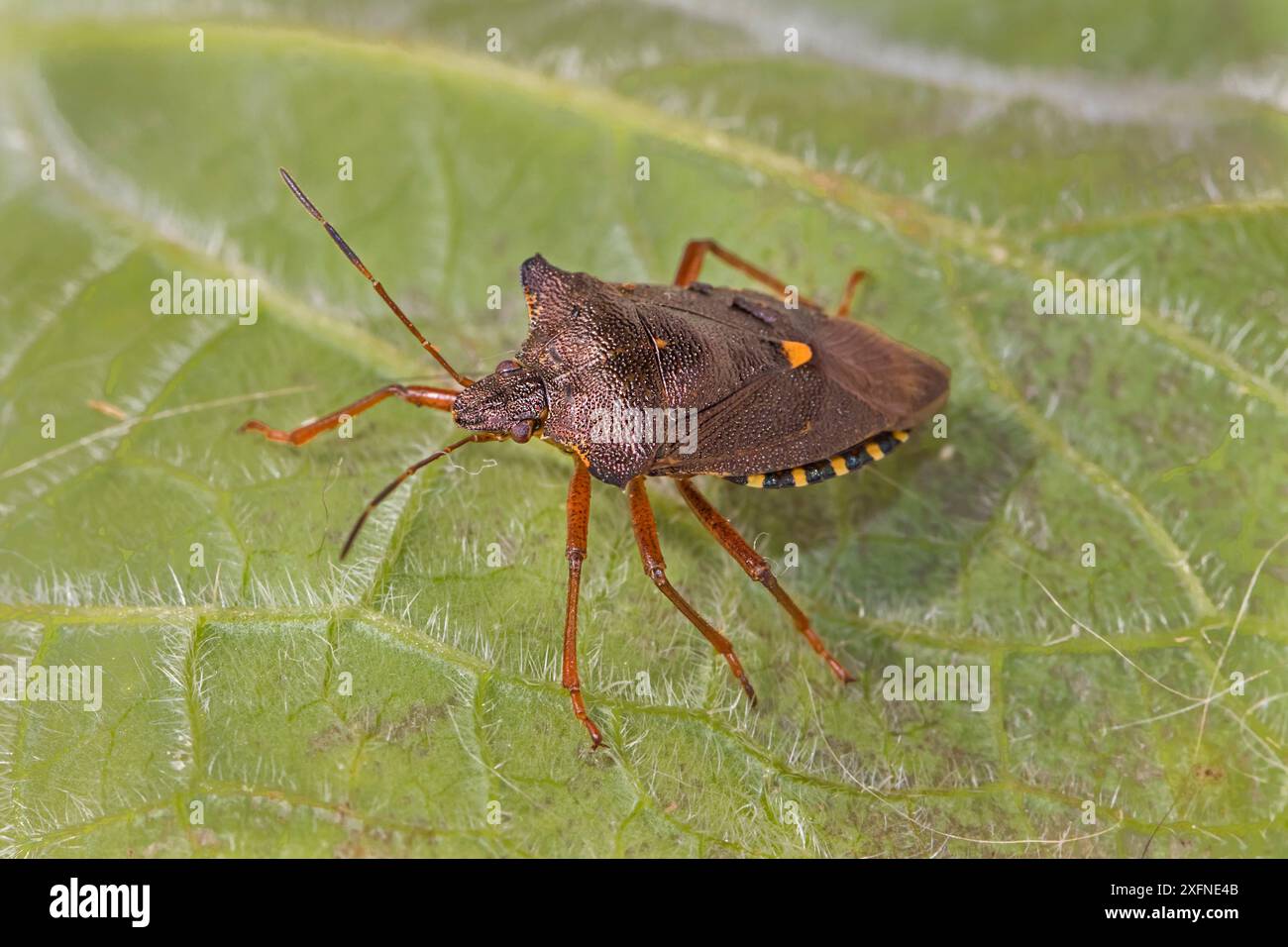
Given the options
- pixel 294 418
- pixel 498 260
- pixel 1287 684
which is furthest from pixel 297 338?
pixel 1287 684

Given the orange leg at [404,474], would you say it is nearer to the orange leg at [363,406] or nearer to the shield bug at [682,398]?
the shield bug at [682,398]

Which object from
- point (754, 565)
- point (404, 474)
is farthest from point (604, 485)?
point (404, 474)

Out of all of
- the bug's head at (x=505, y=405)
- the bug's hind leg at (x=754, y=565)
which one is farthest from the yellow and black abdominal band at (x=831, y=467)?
the bug's head at (x=505, y=405)

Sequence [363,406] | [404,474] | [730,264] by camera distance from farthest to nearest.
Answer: [730,264] → [363,406] → [404,474]

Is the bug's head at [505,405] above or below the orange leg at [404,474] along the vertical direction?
above

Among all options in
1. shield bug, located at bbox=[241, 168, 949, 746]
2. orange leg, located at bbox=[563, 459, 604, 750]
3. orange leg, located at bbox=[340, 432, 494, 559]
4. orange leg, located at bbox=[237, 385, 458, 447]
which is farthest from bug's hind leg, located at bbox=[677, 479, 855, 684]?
orange leg, located at bbox=[237, 385, 458, 447]

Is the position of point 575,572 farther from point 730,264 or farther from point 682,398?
point 730,264

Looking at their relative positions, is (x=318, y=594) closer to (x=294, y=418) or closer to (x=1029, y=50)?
(x=294, y=418)
